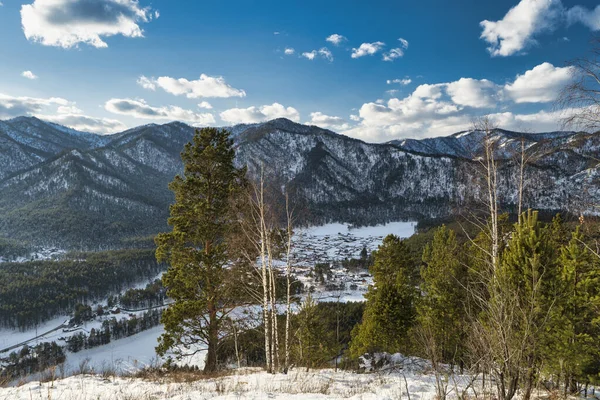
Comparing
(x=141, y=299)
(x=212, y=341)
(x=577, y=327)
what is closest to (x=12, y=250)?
(x=141, y=299)

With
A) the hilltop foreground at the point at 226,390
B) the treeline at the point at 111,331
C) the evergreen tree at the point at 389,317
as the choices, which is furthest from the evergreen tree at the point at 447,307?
the treeline at the point at 111,331

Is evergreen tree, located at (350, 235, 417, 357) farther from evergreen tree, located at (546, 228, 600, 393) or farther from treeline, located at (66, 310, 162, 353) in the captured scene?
treeline, located at (66, 310, 162, 353)

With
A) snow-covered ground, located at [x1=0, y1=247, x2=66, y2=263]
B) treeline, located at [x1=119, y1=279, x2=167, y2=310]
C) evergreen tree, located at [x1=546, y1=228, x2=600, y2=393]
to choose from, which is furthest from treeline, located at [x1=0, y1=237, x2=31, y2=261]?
evergreen tree, located at [x1=546, y1=228, x2=600, y2=393]

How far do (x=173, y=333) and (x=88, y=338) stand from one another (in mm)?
108921

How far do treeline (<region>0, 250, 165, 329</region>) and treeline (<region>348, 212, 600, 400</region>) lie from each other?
13719cm

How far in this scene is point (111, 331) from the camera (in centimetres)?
9925

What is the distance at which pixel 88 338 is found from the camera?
93375 mm

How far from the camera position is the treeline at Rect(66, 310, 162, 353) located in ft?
295

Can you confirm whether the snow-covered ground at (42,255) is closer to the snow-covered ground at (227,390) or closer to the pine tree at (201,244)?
the pine tree at (201,244)

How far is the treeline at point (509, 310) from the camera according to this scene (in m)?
5.41

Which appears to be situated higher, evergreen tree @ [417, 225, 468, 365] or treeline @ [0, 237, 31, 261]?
evergreen tree @ [417, 225, 468, 365]

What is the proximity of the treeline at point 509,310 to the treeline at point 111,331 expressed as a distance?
101007 millimetres

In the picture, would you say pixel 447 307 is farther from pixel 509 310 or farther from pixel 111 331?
pixel 111 331

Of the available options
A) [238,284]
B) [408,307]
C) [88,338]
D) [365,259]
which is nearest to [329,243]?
[365,259]
